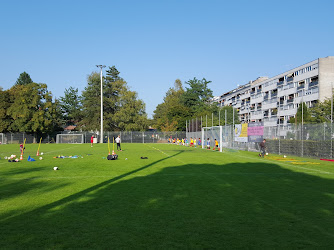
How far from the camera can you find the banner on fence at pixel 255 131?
33.6 metres

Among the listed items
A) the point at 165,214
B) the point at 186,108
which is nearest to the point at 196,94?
the point at 186,108

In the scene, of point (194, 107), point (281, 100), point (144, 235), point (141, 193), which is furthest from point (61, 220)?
point (194, 107)

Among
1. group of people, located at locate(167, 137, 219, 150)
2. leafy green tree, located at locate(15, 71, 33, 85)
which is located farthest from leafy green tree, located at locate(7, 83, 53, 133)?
leafy green tree, located at locate(15, 71, 33, 85)

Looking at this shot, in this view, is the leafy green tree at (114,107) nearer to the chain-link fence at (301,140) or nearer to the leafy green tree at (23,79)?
the leafy green tree at (23,79)

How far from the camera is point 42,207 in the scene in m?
8.12

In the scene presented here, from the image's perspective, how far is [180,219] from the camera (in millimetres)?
6992

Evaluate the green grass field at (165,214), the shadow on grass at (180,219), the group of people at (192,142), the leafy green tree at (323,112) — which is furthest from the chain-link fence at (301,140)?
the shadow on grass at (180,219)

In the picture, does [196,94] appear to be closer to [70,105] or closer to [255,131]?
[70,105]

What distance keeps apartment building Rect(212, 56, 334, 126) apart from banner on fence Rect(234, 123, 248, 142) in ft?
52.8

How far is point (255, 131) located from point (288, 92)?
37154mm

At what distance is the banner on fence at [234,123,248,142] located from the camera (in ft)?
118

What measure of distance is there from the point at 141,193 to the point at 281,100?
6596 centimetres

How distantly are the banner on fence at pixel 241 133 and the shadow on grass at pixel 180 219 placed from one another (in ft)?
80.8

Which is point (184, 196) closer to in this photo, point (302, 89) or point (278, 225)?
point (278, 225)
